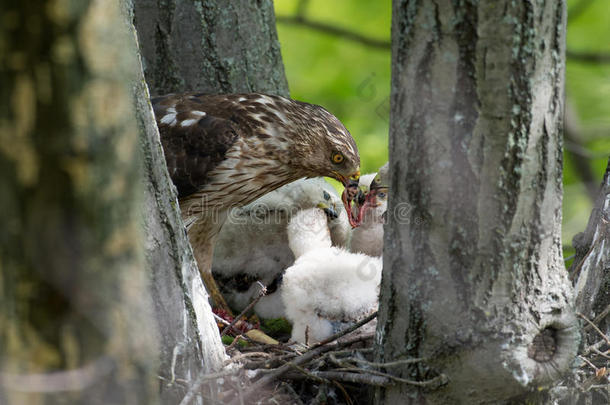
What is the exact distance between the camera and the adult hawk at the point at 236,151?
368 centimetres

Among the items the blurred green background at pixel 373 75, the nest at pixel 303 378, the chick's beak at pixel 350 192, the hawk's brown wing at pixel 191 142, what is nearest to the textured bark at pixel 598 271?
the blurred green background at pixel 373 75

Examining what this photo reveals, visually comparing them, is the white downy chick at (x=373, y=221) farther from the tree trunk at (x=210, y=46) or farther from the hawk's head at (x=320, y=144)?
the tree trunk at (x=210, y=46)

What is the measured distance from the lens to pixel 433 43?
167 centimetres

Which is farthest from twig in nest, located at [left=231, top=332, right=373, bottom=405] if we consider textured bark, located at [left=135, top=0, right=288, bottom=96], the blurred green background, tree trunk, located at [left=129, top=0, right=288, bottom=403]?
textured bark, located at [left=135, top=0, right=288, bottom=96]

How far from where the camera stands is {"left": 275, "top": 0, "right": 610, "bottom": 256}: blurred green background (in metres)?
3.17

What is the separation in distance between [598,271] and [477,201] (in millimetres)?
1118

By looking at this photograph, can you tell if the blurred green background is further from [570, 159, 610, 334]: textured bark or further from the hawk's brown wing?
the hawk's brown wing

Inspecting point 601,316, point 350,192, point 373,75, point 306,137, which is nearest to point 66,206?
point 601,316

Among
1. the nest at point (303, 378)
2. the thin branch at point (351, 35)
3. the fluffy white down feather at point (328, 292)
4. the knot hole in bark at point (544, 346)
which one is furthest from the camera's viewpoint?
the thin branch at point (351, 35)

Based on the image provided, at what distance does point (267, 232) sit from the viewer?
4.09m

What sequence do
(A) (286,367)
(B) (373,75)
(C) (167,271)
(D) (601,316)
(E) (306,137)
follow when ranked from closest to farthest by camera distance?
(C) (167,271) → (A) (286,367) → (D) (601,316) → (E) (306,137) → (B) (373,75)

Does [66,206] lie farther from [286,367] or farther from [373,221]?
[373,221]

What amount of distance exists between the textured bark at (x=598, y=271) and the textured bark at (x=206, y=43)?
2205 mm

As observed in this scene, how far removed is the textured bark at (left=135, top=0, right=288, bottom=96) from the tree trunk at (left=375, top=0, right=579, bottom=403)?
2.46 meters
